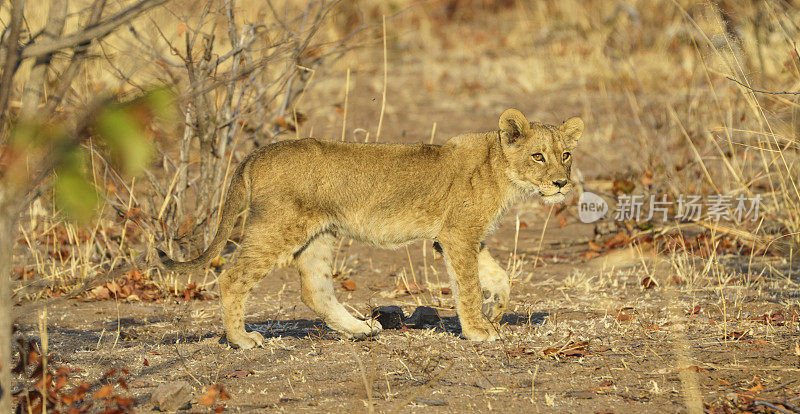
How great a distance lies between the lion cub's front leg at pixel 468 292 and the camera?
506 centimetres

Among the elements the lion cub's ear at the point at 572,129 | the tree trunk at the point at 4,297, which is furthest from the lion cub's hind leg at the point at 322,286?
the tree trunk at the point at 4,297

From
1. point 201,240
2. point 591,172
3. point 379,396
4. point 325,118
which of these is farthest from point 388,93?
point 379,396

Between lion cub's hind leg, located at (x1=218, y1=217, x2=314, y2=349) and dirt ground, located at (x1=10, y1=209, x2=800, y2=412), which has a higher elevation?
lion cub's hind leg, located at (x1=218, y1=217, x2=314, y2=349)

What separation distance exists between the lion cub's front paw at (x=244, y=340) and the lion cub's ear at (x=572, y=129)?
2.19 metres

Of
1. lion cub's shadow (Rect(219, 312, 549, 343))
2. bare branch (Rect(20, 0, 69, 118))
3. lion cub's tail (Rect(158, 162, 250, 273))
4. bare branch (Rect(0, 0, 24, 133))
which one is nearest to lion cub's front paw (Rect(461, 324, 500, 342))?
lion cub's shadow (Rect(219, 312, 549, 343))

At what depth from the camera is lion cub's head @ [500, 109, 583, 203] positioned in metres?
5.20

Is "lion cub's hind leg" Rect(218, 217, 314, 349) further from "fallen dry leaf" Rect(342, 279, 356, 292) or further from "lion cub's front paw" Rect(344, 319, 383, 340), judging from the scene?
"fallen dry leaf" Rect(342, 279, 356, 292)

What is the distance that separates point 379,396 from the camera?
4062mm

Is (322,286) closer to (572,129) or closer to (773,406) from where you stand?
(572,129)

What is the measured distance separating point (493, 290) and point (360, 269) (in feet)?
7.65

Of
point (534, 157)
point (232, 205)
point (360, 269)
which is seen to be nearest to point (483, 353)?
point (534, 157)

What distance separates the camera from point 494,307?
5332 millimetres

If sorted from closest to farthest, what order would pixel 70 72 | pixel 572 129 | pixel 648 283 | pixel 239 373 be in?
1. pixel 70 72
2. pixel 239 373
3. pixel 572 129
4. pixel 648 283

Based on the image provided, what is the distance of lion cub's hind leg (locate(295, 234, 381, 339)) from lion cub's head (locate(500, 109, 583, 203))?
1.19 meters
